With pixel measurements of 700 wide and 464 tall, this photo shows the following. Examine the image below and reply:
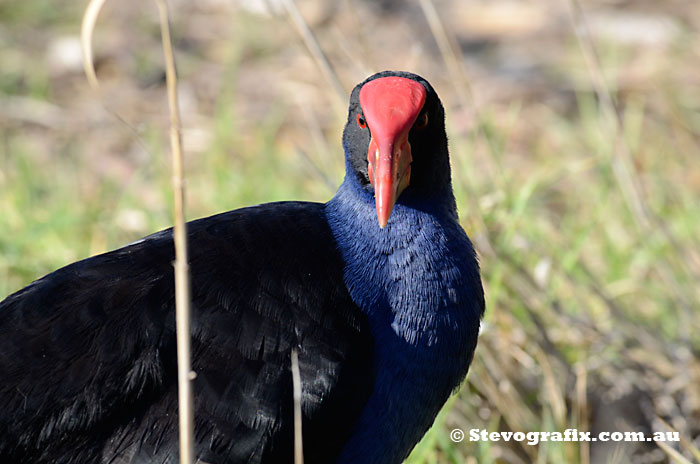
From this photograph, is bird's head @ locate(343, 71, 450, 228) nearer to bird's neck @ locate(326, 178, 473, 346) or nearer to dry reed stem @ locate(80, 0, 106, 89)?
bird's neck @ locate(326, 178, 473, 346)

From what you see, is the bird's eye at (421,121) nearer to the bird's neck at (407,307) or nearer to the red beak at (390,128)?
the red beak at (390,128)

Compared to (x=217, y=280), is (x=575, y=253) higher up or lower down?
higher up

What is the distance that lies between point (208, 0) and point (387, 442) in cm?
381

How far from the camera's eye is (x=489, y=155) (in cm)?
277

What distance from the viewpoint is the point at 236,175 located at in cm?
362

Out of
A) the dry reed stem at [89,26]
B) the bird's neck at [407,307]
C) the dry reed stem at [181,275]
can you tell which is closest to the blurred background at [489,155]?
the dry reed stem at [89,26]

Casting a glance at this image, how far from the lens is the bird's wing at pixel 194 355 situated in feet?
5.74

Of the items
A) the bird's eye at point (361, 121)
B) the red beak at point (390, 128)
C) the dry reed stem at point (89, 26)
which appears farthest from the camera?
the bird's eye at point (361, 121)

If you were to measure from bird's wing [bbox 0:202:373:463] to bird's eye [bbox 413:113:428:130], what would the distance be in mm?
377

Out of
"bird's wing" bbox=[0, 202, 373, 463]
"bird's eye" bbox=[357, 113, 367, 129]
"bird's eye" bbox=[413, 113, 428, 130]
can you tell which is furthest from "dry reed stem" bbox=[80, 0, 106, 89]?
"bird's eye" bbox=[413, 113, 428, 130]

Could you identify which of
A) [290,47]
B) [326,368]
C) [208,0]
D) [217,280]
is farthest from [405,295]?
[208,0]

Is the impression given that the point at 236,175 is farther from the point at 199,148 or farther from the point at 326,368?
the point at 326,368

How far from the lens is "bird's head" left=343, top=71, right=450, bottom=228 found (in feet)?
6.31

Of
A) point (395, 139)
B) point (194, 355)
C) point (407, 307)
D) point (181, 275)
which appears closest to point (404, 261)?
point (407, 307)
